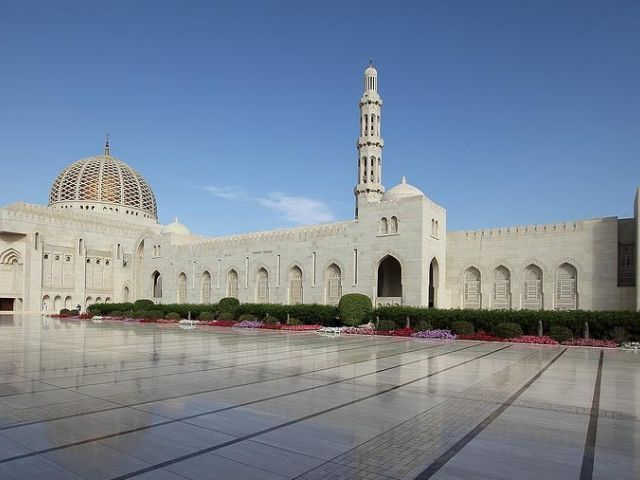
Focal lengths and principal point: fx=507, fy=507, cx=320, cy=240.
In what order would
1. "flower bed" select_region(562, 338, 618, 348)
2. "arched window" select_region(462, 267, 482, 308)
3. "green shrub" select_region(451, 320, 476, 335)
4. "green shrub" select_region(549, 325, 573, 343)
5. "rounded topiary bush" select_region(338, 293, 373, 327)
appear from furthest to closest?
"arched window" select_region(462, 267, 482, 308) < "rounded topiary bush" select_region(338, 293, 373, 327) < "green shrub" select_region(451, 320, 476, 335) < "green shrub" select_region(549, 325, 573, 343) < "flower bed" select_region(562, 338, 618, 348)

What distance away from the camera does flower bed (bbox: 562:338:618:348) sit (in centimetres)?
1608

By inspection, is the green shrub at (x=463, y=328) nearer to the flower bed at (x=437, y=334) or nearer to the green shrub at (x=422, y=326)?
the flower bed at (x=437, y=334)

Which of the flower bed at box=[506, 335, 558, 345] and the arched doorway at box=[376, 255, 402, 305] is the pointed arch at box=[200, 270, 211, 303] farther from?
the flower bed at box=[506, 335, 558, 345]

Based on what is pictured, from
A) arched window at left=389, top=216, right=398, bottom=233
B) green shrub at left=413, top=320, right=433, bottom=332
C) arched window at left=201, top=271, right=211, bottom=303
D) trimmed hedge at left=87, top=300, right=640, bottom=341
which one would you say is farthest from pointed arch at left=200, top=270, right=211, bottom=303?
green shrub at left=413, top=320, right=433, bottom=332

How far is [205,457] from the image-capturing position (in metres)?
4.55

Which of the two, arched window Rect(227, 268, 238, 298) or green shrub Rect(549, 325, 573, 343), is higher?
arched window Rect(227, 268, 238, 298)

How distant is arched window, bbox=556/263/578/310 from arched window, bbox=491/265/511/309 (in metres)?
2.31

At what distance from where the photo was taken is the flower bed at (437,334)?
18.9 m

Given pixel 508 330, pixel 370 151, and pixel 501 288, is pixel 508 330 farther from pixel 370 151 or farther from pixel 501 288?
pixel 370 151

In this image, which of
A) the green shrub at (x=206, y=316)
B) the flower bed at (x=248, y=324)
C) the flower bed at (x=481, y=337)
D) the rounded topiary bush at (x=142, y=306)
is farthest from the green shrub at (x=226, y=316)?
the flower bed at (x=481, y=337)

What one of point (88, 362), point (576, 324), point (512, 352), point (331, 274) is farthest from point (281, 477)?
point (331, 274)

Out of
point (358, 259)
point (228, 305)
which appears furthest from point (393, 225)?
point (228, 305)

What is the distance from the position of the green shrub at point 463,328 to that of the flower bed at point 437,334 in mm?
240

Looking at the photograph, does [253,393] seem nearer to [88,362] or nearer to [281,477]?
[281,477]
